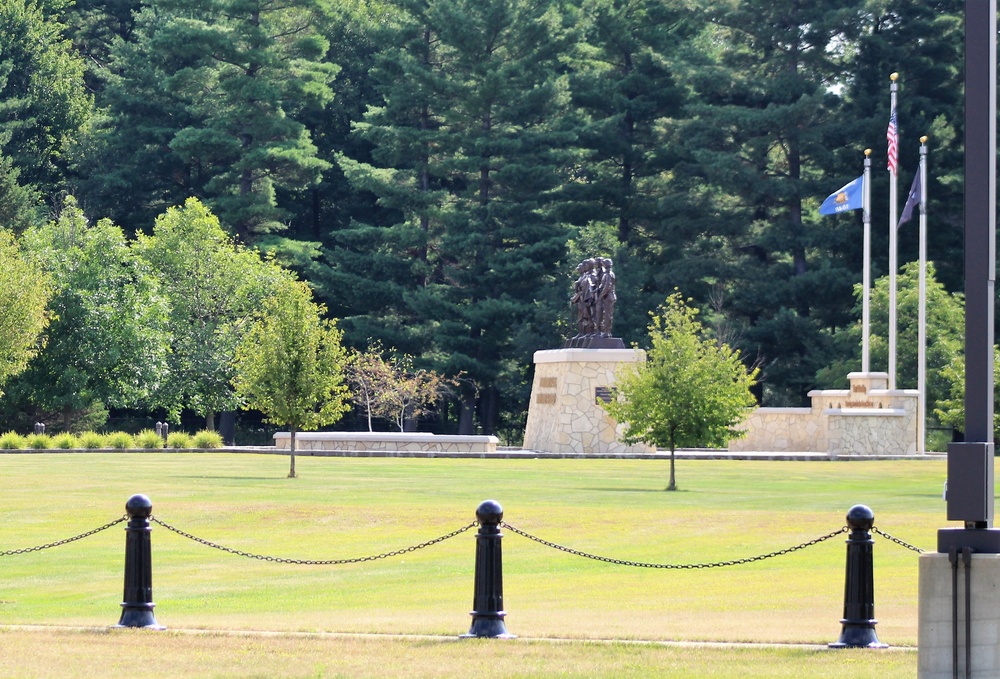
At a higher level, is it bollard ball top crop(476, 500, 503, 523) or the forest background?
the forest background

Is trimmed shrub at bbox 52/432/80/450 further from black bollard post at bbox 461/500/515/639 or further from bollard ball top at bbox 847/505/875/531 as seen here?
bollard ball top at bbox 847/505/875/531

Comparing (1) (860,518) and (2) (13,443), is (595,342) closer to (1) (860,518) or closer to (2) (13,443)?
(2) (13,443)

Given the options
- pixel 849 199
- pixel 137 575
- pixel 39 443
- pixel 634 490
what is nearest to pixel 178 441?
pixel 39 443

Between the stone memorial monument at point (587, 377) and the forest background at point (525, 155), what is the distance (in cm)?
1166

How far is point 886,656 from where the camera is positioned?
10.8m

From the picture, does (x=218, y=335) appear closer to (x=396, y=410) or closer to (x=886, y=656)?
(x=396, y=410)

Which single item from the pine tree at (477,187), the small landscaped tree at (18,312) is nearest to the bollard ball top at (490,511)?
the small landscaped tree at (18,312)

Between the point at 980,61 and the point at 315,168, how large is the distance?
54.9 metres

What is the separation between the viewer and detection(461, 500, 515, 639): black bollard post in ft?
38.2

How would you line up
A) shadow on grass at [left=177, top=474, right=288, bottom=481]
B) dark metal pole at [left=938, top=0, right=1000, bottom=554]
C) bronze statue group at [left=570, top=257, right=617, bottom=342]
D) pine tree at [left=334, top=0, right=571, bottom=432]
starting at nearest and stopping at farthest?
dark metal pole at [left=938, top=0, right=1000, bottom=554] < shadow on grass at [left=177, top=474, right=288, bottom=481] < bronze statue group at [left=570, top=257, right=617, bottom=342] < pine tree at [left=334, top=0, right=571, bottom=432]

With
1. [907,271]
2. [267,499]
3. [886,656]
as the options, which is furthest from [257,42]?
[886,656]

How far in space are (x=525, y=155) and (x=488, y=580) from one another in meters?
49.2

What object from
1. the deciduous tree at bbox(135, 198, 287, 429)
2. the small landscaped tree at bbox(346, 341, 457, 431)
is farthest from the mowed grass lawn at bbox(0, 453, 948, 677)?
the deciduous tree at bbox(135, 198, 287, 429)

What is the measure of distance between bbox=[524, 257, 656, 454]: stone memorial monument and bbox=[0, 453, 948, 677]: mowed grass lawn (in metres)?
12.2
